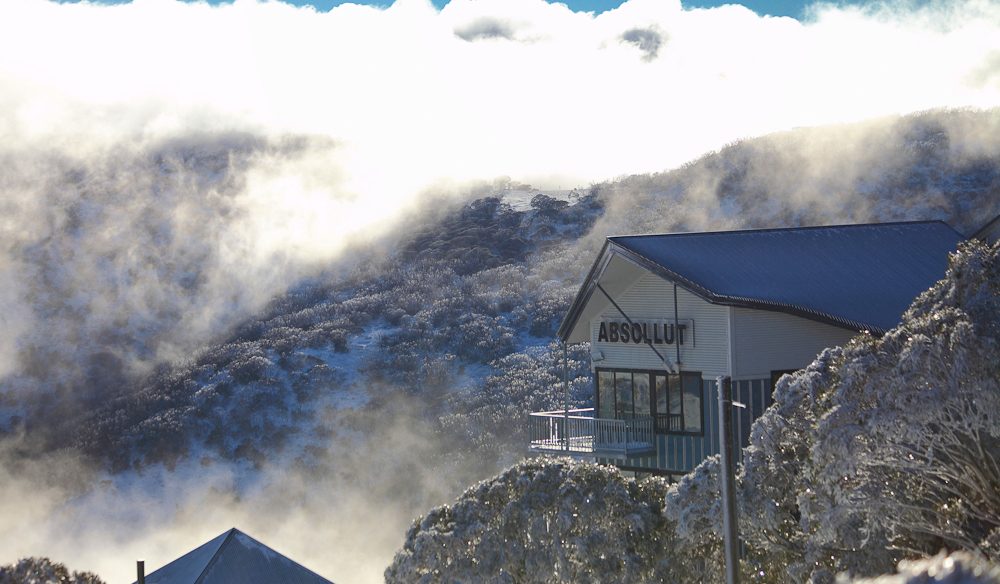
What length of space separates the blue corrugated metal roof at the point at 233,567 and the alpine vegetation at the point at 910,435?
14.9 metres

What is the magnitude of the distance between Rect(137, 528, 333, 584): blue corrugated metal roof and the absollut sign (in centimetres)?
1173

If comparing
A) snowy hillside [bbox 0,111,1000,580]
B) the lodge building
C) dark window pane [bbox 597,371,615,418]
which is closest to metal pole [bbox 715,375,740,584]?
the lodge building

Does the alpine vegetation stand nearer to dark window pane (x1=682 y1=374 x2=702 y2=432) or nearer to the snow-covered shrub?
dark window pane (x1=682 y1=374 x2=702 y2=432)

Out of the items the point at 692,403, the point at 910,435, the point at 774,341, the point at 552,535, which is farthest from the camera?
the point at 692,403

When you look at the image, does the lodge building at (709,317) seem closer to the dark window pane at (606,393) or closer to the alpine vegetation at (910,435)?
the dark window pane at (606,393)

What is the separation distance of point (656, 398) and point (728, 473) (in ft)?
49.6

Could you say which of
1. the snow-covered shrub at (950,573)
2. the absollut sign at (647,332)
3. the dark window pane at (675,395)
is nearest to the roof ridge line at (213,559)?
the absollut sign at (647,332)

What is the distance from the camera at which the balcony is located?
32625 mm

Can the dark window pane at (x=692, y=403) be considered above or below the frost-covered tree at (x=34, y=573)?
above

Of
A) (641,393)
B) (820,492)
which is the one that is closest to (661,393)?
(641,393)

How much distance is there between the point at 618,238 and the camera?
108 ft

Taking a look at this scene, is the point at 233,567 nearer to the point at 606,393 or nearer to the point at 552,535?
the point at 552,535

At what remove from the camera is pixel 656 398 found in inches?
1316

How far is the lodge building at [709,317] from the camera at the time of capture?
102 ft
